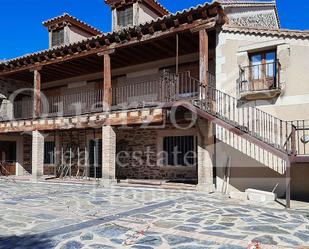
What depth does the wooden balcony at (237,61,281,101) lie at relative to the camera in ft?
33.5

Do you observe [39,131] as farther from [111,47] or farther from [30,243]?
[30,243]

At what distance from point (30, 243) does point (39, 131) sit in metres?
10.7

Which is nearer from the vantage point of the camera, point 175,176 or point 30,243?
point 30,243

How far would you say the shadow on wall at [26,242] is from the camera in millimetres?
4902

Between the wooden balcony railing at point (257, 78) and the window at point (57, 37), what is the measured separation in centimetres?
1132

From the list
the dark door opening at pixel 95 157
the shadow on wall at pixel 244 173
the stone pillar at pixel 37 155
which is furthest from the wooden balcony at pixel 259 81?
the stone pillar at pixel 37 155

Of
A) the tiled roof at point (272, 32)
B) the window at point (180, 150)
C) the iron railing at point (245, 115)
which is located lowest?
the window at point (180, 150)

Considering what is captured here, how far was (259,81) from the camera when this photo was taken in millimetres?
10609

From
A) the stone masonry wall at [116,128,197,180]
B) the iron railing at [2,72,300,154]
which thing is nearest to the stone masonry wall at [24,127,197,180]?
the stone masonry wall at [116,128,197,180]

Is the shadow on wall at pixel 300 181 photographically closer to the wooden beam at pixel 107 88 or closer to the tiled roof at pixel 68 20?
the wooden beam at pixel 107 88

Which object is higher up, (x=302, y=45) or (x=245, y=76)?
(x=302, y=45)

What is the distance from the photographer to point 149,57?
46.4 feet

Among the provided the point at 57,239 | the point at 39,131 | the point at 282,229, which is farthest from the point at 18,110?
the point at 282,229

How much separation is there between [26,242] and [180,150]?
9.20 m
